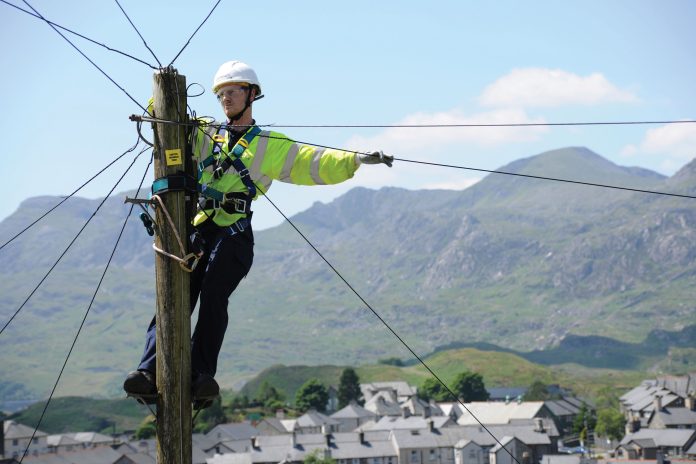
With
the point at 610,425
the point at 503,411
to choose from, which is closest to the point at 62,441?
the point at 503,411

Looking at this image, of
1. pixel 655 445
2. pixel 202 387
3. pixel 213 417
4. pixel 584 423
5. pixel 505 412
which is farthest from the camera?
pixel 213 417

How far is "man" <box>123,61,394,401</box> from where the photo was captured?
10.7 meters

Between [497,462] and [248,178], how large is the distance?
117 metres

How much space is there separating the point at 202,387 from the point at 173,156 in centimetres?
219

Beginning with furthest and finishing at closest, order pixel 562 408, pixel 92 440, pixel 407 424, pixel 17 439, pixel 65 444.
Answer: pixel 562 408 < pixel 92 440 < pixel 65 444 < pixel 407 424 < pixel 17 439

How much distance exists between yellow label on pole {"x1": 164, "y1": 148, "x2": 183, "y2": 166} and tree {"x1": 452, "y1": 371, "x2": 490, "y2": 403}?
18323cm

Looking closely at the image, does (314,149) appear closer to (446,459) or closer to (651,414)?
(446,459)

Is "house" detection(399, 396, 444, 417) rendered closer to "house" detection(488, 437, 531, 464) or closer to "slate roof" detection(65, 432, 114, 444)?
"slate roof" detection(65, 432, 114, 444)

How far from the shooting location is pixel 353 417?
174 m

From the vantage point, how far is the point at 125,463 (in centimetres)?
10800

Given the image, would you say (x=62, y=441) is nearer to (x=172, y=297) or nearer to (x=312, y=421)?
(x=312, y=421)

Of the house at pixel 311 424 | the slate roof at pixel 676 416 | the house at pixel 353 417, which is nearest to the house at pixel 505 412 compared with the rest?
the house at pixel 353 417

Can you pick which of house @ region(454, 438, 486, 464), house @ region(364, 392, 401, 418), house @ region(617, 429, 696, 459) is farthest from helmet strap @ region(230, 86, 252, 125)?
house @ region(364, 392, 401, 418)

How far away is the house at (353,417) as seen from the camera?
172m
